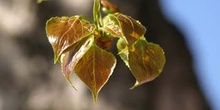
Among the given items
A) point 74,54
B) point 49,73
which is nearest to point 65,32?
point 74,54

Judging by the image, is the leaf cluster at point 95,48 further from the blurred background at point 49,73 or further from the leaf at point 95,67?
the blurred background at point 49,73

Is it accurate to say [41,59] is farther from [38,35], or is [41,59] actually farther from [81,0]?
[81,0]

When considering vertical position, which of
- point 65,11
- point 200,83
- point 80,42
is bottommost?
point 200,83

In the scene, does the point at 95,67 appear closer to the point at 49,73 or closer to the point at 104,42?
the point at 104,42

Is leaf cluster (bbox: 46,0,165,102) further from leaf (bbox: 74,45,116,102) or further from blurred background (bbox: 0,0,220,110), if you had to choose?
blurred background (bbox: 0,0,220,110)

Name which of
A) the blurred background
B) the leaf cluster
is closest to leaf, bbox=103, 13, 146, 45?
the leaf cluster

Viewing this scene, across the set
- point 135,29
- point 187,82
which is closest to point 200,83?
point 187,82

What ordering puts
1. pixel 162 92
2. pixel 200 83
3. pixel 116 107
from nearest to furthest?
1. pixel 116 107
2. pixel 162 92
3. pixel 200 83
